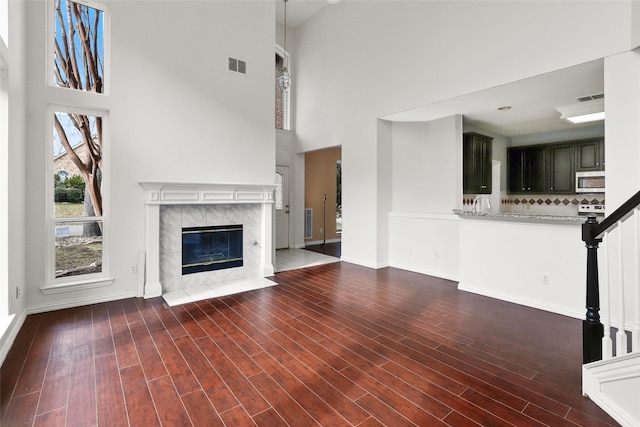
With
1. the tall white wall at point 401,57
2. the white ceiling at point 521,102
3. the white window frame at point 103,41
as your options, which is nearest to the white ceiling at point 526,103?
the white ceiling at point 521,102

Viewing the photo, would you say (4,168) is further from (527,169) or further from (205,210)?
(527,169)

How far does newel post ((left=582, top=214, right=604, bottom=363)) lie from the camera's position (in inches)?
82.6

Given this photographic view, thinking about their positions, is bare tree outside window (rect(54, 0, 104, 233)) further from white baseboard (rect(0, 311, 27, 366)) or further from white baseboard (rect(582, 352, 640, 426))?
white baseboard (rect(582, 352, 640, 426))

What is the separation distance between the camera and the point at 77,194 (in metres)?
3.78

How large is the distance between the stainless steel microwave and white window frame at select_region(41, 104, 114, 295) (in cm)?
753

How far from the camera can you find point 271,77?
16.9 ft

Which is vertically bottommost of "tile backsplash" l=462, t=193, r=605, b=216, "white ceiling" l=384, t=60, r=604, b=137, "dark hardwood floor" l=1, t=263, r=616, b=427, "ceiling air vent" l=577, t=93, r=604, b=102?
"dark hardwood floor" l=1, t=263, r=616, b=427

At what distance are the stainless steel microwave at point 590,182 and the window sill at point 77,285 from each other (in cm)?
760

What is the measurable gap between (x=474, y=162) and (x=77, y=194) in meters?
6.03

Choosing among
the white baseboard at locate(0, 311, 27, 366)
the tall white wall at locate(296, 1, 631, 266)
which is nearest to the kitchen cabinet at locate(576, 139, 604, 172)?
the tall white wall at locate(296, 1, 631, 266)

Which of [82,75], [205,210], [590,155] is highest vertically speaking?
[82,75]

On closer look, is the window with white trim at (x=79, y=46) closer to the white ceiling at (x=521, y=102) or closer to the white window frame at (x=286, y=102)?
the white ceiling at (x=521, y=102)

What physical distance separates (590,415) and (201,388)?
2425mm

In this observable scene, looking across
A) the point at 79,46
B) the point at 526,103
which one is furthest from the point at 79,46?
the point at 526,103
